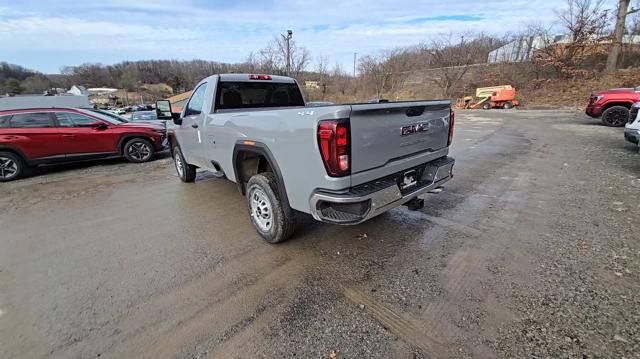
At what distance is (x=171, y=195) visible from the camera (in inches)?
203

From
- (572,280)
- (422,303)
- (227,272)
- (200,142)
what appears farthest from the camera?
(200,142)

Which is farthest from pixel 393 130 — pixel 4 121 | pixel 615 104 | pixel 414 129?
pixel 615 104

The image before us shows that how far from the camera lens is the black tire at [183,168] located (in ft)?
18.5

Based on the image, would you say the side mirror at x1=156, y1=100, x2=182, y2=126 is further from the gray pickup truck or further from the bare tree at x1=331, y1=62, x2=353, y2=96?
the bare tree at x1=331, y1=62, x2=353, y2=96

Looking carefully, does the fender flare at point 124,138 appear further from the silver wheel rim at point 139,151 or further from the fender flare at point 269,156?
the fender flare at point 269,156

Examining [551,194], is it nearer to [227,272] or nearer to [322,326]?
[322,326]

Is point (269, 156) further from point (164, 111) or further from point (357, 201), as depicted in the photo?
point (164, 111)

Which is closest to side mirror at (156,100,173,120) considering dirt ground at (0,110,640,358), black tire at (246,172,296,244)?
dirt ground at (0,110,640,358)

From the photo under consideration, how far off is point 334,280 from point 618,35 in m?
32.7

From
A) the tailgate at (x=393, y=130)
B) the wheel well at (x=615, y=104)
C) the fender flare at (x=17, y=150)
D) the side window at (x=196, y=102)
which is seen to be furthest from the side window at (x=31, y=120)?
the wheel well at (x=615, y=104)

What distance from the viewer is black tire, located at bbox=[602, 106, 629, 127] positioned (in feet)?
34.5

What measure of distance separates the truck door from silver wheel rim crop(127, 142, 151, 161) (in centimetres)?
342

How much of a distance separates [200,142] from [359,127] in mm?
3011

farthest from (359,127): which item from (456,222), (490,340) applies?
(456,222)
